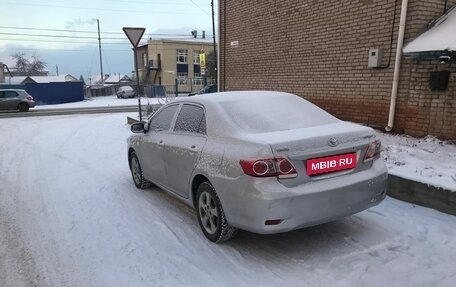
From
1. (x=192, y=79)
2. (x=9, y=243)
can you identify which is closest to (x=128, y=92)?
(x=192, y=79)

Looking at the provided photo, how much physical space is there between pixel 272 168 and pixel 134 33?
8.99 metres

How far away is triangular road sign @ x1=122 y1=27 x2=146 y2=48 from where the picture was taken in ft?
37.0

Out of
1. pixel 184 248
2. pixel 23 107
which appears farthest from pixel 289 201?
pixel 23 107

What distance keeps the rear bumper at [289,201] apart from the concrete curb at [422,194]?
1384mm

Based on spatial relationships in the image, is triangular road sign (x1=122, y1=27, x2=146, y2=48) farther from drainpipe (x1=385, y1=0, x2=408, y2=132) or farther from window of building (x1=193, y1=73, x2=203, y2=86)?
window of building (x1=193, y1=73, x2=203, y2=86)

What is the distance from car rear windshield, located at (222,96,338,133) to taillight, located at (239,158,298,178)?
0.53 meters

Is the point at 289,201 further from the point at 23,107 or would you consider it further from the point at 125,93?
the point at 125,93

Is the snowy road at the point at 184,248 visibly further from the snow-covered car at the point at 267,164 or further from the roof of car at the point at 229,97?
the roof of car at the point at 229,97

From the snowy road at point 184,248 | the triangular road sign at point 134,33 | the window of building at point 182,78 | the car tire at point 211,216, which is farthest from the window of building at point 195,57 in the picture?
the car tire at point 211,216

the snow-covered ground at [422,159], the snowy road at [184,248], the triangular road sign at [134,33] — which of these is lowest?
the snowy road at [184,248]

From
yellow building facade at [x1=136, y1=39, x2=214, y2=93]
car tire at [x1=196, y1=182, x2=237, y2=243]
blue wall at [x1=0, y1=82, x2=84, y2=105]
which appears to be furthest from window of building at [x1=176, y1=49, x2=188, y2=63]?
car tire at [x1=196, y1=182, x2=237, y2=243]

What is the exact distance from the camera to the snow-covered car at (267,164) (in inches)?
140

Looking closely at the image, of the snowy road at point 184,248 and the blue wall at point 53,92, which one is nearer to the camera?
the snowy road at point 184,248

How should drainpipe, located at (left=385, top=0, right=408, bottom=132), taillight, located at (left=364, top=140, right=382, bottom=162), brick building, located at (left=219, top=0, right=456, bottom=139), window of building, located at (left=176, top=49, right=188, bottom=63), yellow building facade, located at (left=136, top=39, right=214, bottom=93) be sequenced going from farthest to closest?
window of building, located at (left=176, top=49, right=188, bottom=63)
yellow building facade, located at (left=136, top=39, right=214, bottom=93)
drainpipe, located at (left=385, top=0, right=408, bottom=132)
brick building, located at (left=219, top=0, right=456, bottom=139)
taillight, located at (left=364, top=140, right=382, bottom=162)
